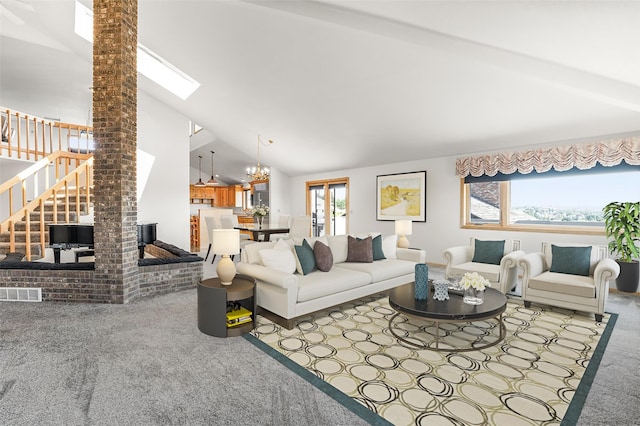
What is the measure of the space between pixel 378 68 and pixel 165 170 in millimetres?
5429

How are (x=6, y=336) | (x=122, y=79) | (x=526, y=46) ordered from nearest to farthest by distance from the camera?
(x=6, y=336) < (x=526, y=46) < (x=122, y=79)

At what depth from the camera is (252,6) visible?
399cm

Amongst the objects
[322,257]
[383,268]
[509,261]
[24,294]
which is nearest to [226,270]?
[322,257]

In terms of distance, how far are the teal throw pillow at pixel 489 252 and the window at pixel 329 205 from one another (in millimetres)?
4305

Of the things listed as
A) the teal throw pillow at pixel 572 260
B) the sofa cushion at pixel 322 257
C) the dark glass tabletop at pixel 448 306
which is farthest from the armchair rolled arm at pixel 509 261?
the sofa cushion at pixel 322 257

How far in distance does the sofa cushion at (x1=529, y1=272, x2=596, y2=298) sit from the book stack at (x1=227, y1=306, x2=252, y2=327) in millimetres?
3343

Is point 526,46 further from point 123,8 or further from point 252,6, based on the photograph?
point 123,8

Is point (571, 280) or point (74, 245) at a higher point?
point (74, 245)

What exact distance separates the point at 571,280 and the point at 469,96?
2.66 m

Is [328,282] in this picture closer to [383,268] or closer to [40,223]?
[383,268]

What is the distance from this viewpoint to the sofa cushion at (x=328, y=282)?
3.43 metres

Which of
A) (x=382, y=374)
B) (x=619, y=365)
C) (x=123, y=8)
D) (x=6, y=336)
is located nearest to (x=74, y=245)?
(x=6, y=336)

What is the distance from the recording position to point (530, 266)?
4051 millimetres

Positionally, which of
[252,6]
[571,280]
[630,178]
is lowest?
[571,280]
